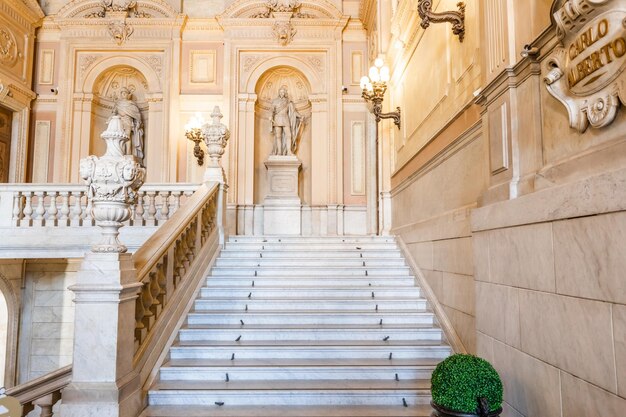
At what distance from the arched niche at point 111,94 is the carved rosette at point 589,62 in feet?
28.9

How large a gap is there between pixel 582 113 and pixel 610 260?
2.30 ft

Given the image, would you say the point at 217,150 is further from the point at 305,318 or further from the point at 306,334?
the point at 306,334

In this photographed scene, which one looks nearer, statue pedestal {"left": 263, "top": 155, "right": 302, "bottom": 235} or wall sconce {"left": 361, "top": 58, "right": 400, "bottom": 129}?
wall sconce {"left": 361, "top": 58, "right": 400, "bottom": 129}

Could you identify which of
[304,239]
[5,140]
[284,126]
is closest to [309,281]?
[304,239]

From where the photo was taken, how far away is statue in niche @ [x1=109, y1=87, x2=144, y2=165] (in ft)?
30.7

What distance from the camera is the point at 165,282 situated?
383 cm

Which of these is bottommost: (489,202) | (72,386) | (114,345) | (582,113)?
(72,386)

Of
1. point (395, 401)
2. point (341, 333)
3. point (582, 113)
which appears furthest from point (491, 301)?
point (341, 333)

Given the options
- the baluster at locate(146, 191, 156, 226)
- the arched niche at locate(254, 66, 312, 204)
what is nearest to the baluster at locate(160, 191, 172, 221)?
the baluster at locate(146, 191, 156, 226)

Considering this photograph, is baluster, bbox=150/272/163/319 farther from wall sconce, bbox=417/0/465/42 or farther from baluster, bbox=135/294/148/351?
wall sconce, bbox=417/0/465/42

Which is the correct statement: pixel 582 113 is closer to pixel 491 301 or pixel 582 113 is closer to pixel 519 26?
pixel 519 26

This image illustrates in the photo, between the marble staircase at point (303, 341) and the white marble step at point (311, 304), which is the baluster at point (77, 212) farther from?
the white marble step at point (311, 304)

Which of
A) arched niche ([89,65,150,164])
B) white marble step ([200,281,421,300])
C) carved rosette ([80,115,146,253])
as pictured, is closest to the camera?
carved rosette ([80,115,146,253])

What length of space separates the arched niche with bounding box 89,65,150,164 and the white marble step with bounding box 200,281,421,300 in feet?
19.9
